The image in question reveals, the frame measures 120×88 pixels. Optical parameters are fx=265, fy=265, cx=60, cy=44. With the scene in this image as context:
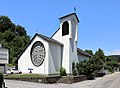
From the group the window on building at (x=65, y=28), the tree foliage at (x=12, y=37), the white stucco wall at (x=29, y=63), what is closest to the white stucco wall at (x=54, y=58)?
the white stucco wall at (x=29, y=63)

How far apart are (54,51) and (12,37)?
157ft

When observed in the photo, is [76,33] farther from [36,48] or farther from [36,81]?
[36,81]

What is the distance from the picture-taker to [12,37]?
95000 mm

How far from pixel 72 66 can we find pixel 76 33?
22.9 feet

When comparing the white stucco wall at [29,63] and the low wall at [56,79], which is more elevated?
the white stucco wall at [29,63]

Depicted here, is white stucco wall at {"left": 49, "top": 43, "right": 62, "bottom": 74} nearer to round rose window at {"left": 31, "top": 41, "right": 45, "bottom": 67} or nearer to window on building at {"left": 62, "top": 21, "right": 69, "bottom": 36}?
round rose window at {"left": 31, "top": 41, "right": 45, "bottom": 67}

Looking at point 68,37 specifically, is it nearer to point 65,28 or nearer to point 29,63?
point 65,28

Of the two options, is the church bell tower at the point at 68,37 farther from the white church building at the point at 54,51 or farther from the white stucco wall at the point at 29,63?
the white stucco wall at the point at 29,63

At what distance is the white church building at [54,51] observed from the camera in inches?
1879

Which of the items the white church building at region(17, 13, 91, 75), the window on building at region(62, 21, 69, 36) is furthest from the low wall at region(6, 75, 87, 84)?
the window on building at region(62, 21, 69, 36)

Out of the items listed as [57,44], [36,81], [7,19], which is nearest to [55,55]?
[57,44]

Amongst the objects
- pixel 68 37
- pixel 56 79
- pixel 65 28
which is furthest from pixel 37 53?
pixel 56 79

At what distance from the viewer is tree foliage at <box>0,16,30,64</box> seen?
282 ft

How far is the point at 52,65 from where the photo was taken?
4838 centimetres
